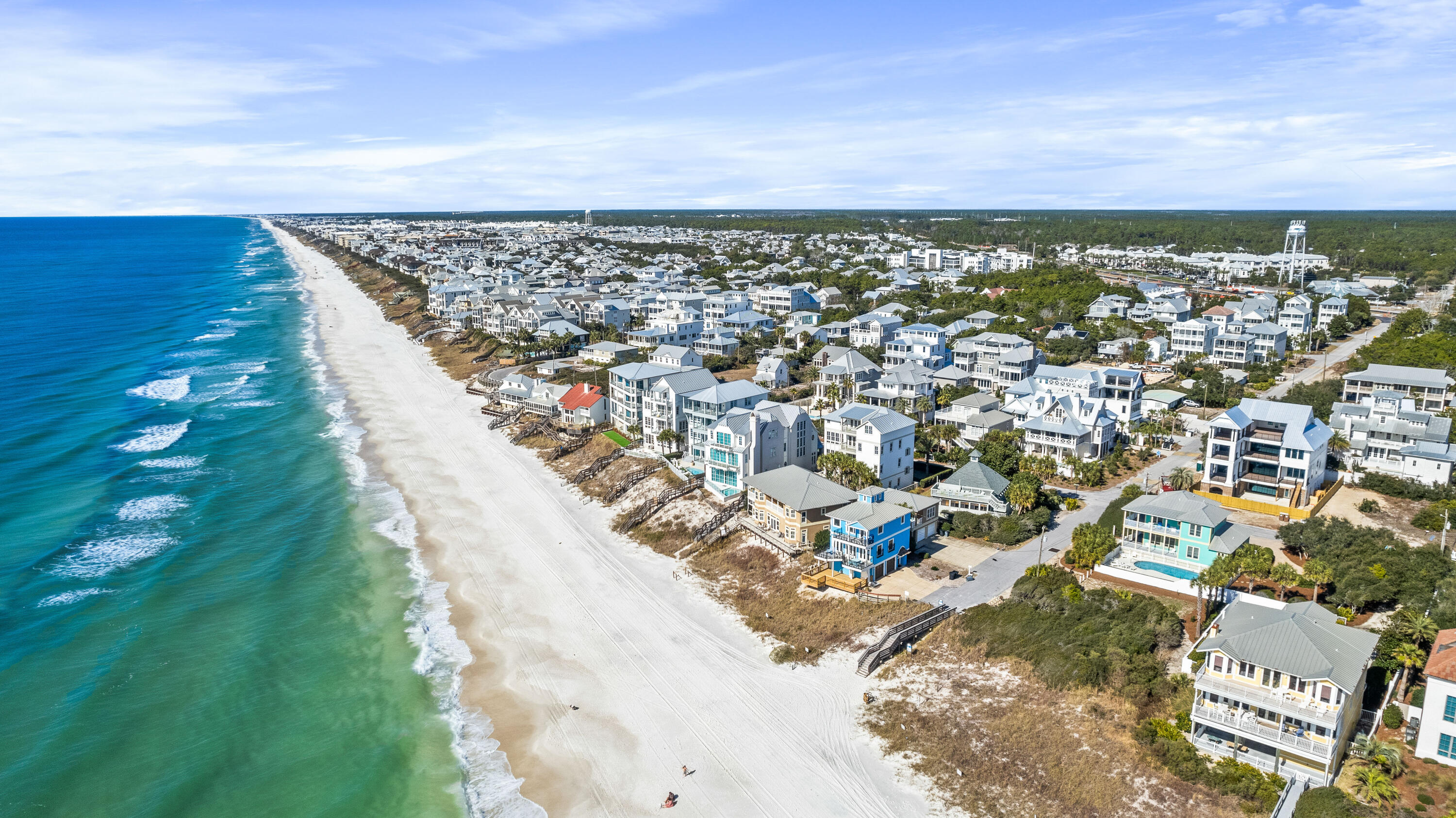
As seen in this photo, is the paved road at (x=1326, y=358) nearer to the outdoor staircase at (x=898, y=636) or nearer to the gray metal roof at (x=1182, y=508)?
the gray metal roof at (x=1182, y=508)

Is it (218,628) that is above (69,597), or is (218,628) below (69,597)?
below

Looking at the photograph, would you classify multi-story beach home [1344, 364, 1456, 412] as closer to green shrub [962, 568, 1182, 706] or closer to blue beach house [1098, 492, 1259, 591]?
blue beach house [1098, 492, 1259, 591]

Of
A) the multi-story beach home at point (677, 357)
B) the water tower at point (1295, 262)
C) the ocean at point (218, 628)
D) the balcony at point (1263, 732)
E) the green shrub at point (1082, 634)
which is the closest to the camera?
the balcony at point (1263, 732)

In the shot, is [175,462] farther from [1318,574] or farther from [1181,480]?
[1318,574]

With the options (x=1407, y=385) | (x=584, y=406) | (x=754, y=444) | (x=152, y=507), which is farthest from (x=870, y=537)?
(x=1407, y=385)

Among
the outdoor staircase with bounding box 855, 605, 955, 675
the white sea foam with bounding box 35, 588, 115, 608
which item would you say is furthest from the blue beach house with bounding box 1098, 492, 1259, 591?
the white sea foam with bounding box 35, 588, 115, 608

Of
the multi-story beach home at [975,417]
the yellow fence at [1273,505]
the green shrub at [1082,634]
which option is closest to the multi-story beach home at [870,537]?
the green shrub at [1082,634]
